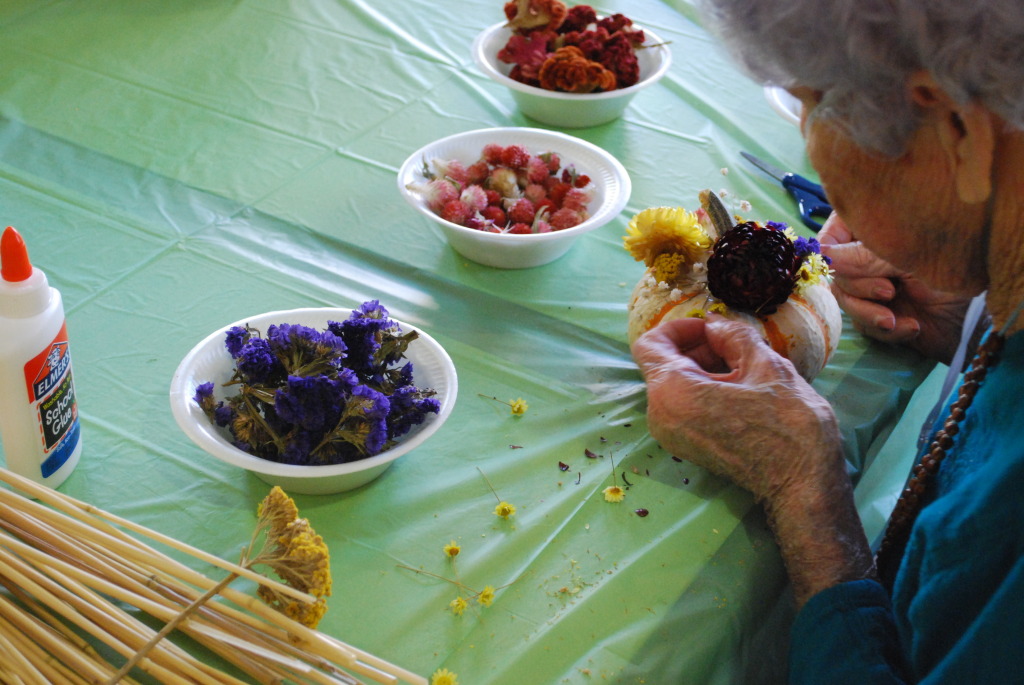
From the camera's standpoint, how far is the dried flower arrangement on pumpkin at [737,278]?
106 centimetres

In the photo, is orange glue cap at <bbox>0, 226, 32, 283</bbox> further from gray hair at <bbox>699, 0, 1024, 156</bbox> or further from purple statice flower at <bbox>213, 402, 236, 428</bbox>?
gray hair at <bbox>699, 0, 1024, 156</bbox>

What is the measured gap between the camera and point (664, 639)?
86 cm

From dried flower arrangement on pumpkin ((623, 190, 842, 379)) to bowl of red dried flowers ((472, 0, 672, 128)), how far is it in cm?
64

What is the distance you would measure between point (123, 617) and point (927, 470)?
30.7 inches

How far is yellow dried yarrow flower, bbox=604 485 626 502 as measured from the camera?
3.26ft

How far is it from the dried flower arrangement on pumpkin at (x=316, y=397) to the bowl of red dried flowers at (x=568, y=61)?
0.89 m

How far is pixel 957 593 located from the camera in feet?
2.47

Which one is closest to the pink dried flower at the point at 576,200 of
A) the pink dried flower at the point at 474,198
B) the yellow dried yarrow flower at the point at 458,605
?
the pink dried flower at the point at 474,198

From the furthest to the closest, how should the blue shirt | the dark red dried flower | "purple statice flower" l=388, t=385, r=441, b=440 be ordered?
1. the dark red dried flower
2. "purple statice flower" l=388, t=385, r=441, b=440
3. the blue shirt

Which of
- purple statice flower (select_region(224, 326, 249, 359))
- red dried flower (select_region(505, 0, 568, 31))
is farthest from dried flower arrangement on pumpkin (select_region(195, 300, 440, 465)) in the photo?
red dried flower (select_region(505, 0, 568, 31))

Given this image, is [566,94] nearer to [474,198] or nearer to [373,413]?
[474,198]

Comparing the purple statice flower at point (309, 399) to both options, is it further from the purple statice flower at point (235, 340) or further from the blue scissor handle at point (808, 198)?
the blue scissor handle at point (808, 198)

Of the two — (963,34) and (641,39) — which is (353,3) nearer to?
(641,39)

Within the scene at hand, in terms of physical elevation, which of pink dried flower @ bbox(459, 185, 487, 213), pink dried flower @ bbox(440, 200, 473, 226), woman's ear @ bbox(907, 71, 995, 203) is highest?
woman's ear @ bbox(907, 71, 995, 203)
